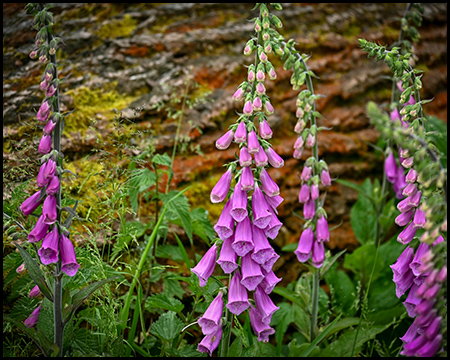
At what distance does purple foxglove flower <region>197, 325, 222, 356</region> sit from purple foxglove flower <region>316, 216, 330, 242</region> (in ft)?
3.02

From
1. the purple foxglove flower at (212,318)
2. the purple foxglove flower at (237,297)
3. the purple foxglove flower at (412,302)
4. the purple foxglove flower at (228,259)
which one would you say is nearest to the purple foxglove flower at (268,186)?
the purple foxglove flower at (228,259)

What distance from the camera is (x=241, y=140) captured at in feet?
6.15

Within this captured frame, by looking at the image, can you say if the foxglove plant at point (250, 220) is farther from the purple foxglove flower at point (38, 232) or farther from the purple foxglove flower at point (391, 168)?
the purple foxglove flower at point (391, 168)

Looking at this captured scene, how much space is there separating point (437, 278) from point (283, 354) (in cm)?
164

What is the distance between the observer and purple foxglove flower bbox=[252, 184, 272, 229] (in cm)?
185

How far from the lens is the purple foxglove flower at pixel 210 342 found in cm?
184

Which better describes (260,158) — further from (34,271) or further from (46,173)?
(34,271)

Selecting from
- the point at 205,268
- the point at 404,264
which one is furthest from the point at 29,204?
the point at 404,264

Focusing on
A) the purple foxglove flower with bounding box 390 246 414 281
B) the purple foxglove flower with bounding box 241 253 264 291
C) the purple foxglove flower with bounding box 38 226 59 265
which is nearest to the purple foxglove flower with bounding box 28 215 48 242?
the purple foxglove flower with bounding box 38 226 59 265

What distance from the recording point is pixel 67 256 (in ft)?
6.07

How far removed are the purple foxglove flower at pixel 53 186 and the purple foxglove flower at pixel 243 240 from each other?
0.84 meters

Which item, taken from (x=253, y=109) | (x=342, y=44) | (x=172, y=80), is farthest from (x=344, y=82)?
(x=253, y=109)

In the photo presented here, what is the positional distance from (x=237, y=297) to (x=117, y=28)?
3.40 metres

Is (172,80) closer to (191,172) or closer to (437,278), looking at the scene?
(191,172)
